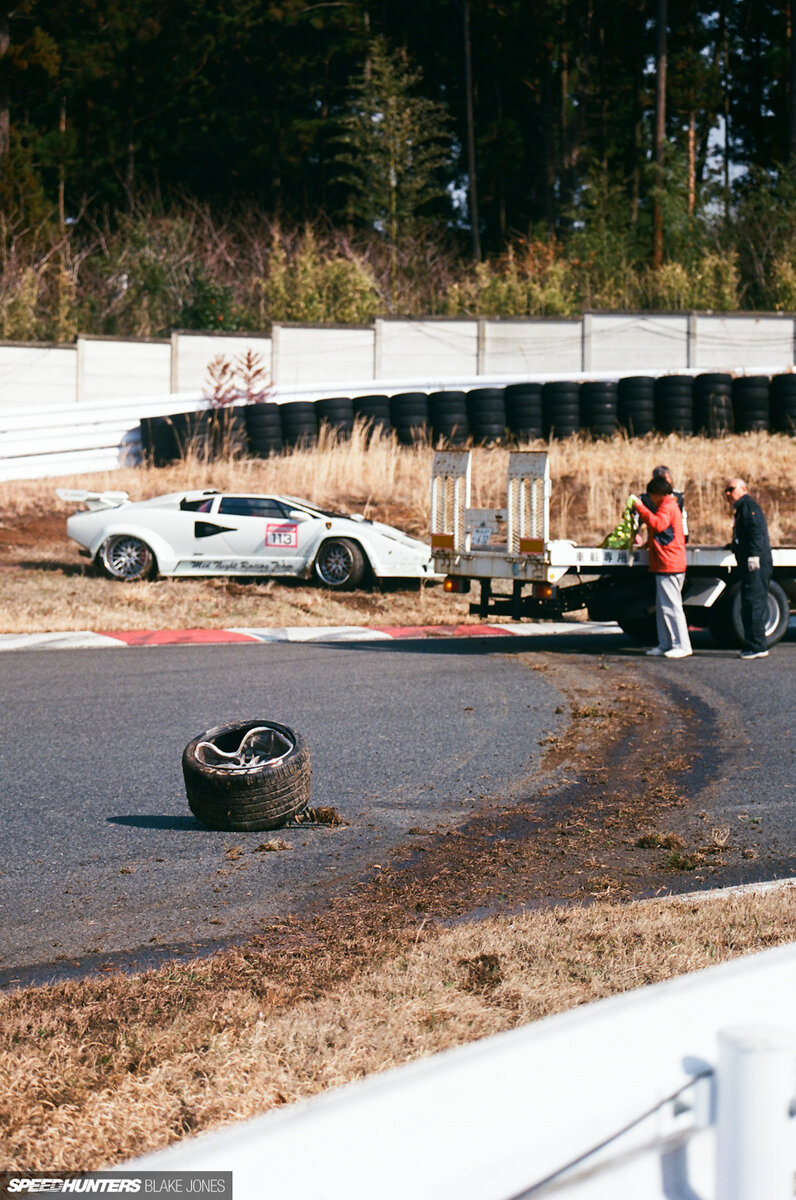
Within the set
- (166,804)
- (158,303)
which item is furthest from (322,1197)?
(158,303)

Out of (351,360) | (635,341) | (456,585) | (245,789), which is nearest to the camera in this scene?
(245,789)

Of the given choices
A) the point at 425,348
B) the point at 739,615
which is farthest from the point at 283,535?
the point at 425,348

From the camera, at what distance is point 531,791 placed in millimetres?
7402

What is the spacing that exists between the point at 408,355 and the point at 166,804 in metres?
22.0

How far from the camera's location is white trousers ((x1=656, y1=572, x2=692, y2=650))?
12336 millimetres

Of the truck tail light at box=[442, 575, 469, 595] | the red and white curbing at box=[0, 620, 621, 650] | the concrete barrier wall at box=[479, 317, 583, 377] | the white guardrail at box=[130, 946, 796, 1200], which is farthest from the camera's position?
the concrete barrier wall at box=[479, 317, 583, 377]

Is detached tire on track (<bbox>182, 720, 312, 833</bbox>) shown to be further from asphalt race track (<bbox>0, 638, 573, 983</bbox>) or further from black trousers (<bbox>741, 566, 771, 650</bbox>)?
black trousers (<bbox>741, 566, 771, 650</bbox>)

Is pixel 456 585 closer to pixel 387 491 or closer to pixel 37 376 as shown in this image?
pixel 387 491

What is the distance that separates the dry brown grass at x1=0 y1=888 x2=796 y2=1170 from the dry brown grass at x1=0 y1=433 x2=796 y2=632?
11.8 m

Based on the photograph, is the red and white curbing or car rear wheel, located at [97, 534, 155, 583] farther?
car rear wheel, located at [97, 534, 155, 583]

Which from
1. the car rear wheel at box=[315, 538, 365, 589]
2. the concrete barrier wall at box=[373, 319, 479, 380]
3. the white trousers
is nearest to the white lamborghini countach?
the car rear wheel at box=[315, 538, 365, 589]

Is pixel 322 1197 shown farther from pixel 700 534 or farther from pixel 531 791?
pixel 700 534

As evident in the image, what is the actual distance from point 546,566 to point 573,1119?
10389 millimetres

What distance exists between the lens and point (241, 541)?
1708 cm
